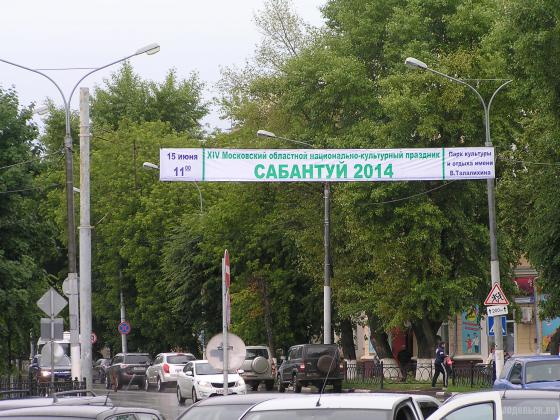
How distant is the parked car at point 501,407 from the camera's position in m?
9.77

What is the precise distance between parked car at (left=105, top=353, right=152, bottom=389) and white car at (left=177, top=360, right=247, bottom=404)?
42.7ft

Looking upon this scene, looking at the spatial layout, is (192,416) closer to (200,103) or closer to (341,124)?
(341,124)

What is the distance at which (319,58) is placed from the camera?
46406 millimetres

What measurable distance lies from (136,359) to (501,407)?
4809 centimetres

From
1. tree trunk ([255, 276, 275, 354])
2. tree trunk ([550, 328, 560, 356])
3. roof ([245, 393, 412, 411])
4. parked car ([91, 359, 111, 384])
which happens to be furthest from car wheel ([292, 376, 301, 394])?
roof ([245, 393, 412, 411])

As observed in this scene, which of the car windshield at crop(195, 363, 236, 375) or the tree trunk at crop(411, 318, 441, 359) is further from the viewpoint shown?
the tree trunk at crop(411, 318, 441, 359)

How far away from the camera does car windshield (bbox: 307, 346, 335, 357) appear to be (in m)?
43.8

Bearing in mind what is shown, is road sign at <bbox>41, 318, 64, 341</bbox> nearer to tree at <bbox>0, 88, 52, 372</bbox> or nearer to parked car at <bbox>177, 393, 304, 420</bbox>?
tree at <bbox>0, 88, 52, 372</bbox>

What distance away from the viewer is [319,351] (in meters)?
43.9

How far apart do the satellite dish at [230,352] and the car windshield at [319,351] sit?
24.9 meters

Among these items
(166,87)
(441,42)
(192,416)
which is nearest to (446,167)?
(441,42)

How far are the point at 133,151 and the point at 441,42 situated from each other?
2802 centimetres

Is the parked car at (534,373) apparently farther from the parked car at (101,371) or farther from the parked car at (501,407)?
the parked car at (101,371)

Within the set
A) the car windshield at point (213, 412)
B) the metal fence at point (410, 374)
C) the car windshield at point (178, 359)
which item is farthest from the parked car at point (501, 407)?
the car windshield at point (178, 359)
